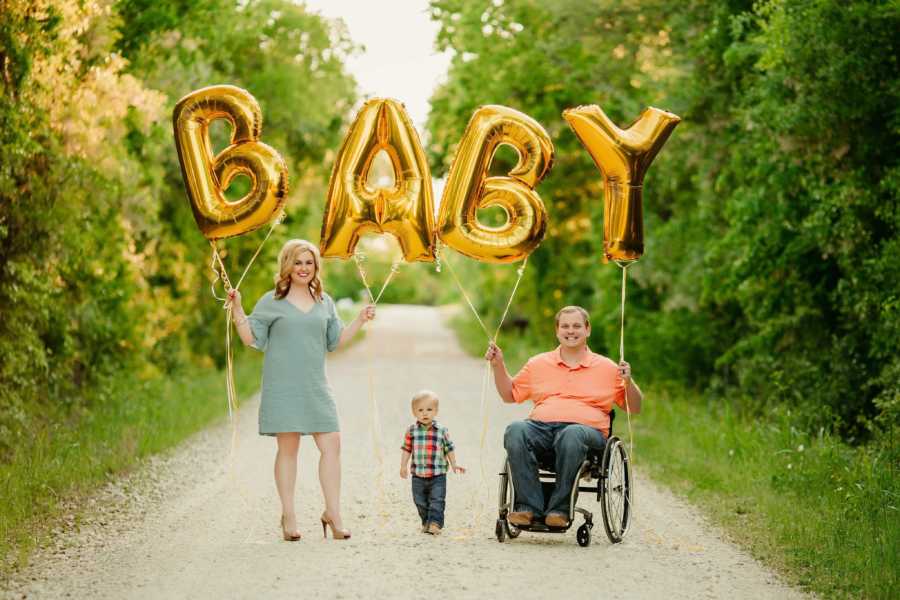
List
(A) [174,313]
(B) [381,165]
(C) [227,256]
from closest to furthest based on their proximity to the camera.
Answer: (A) [174,313] → (C) [227,256] → (B) [381,165]

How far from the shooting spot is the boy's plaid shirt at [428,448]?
7633 millimetres

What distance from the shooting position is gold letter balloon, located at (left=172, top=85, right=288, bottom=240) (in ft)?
24.7

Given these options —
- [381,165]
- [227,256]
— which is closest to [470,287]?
[381,165]

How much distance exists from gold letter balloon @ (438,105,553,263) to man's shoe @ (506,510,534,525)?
59.8 inches

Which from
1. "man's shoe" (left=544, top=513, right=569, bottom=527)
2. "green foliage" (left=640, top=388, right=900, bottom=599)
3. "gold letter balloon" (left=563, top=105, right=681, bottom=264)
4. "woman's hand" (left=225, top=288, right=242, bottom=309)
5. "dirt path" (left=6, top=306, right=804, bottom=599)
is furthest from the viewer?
"gold letter balloon" (left=563, top=105, right=681, bottom=264)

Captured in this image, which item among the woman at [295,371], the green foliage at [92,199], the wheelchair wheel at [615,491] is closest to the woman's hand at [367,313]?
the woman at [295,371]

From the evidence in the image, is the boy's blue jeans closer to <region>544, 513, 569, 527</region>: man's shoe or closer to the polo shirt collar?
<region>544, 513, 569, 527</region>: man's shoe

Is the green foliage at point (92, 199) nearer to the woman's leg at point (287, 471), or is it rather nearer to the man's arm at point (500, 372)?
the woman's leg at point (287, 471)

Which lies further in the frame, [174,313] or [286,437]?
[174,313]

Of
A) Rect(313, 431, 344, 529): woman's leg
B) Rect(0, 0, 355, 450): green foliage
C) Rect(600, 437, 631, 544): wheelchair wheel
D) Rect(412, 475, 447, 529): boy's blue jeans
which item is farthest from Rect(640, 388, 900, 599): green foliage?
Rect(0, 0, 355, 450): green foliage

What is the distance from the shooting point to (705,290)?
1494 centimetres

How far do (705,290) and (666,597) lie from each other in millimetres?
9143

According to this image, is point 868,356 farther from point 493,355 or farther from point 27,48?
point 27,48

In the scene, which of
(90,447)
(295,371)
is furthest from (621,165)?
(90,447)
